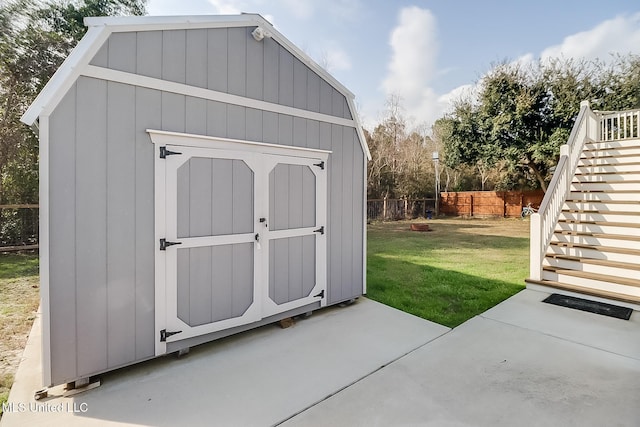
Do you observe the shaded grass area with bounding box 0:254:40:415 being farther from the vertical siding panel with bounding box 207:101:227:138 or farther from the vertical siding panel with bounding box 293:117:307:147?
the vertical siding panel with bounding box 293:117:307:147

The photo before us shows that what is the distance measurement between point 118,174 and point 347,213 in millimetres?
2470

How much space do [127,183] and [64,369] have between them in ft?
4.42

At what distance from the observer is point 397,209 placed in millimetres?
14930

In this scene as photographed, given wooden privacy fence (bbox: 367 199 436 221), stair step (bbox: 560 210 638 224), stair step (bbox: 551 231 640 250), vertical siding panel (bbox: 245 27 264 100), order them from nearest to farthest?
vertical siding panel (bbox: 245 27 264 100)
stair step (bbox: 551 231 640 250)
stair step (bbox: 560 210 638 224)
wooden privacy fence (bbox: 367 199 436 221)

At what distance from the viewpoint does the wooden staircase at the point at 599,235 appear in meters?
3.98

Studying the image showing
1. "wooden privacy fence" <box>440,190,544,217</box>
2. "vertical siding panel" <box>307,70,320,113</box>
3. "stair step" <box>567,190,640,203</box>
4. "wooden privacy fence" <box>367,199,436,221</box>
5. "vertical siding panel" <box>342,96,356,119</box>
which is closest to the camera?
"vertical siding panel" <box>307,70,320,113</box>

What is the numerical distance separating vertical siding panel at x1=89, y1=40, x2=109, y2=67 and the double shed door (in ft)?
2.23

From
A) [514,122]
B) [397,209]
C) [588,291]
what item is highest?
[514,122]

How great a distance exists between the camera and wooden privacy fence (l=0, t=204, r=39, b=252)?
694cm

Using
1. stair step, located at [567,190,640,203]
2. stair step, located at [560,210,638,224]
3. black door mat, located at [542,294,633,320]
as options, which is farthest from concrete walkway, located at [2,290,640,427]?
stair step, located at [567,190,640,203]

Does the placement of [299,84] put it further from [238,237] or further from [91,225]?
[91,225]

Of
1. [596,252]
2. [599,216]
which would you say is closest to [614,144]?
[599,216]

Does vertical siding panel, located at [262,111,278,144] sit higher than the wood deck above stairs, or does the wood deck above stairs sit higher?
vertical siding panel, located at [262,111,278,144]

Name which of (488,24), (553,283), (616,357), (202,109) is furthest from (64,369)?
(488,24)
